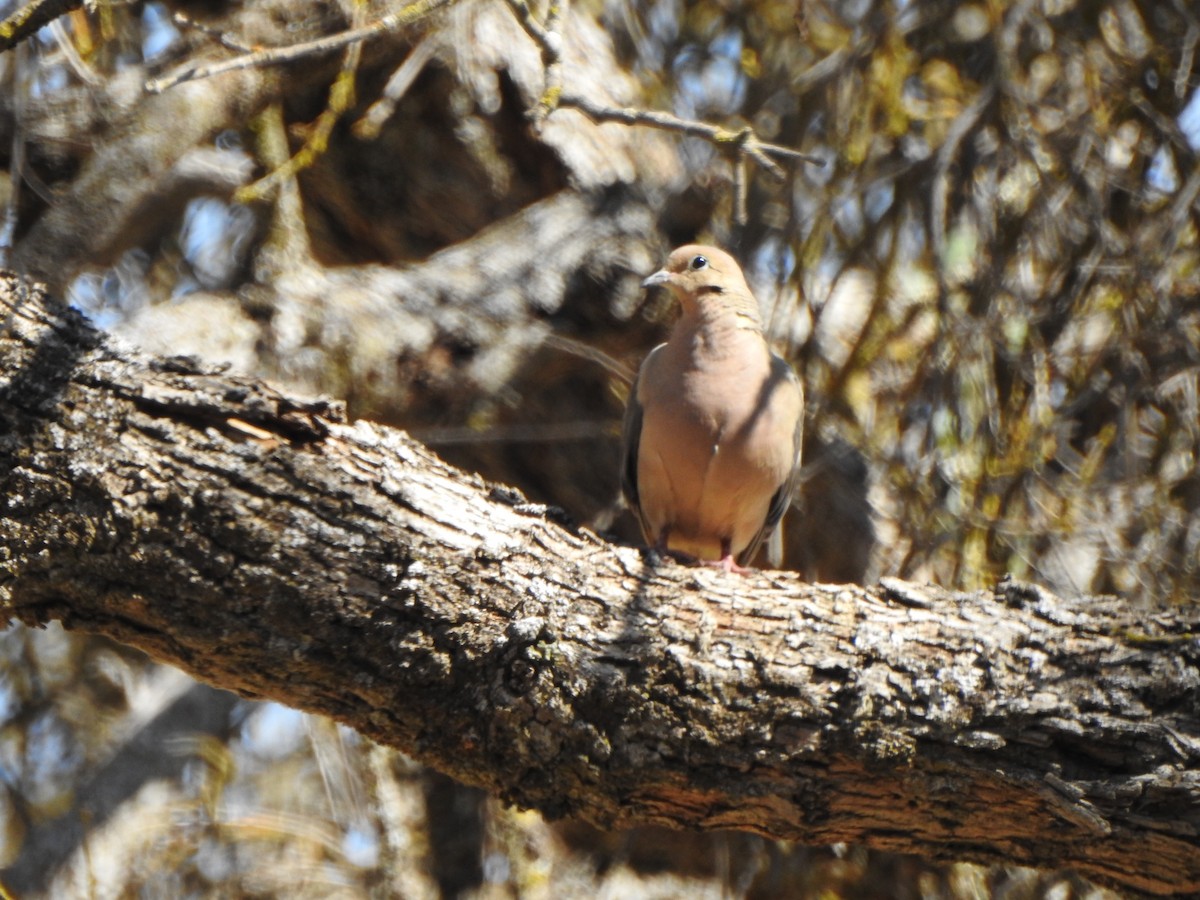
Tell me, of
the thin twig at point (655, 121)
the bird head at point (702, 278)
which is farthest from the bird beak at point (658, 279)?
the thin twig at point (655, 121)

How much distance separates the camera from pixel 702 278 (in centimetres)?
467

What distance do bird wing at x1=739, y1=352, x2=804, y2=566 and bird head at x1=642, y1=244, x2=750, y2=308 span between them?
29cm

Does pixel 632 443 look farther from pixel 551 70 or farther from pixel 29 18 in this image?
pixel 29 18

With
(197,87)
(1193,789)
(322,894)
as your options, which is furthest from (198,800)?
(1193,789)

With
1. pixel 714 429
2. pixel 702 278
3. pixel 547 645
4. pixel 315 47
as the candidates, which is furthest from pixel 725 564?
pixel 315 47

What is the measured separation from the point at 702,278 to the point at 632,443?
666 millimetres

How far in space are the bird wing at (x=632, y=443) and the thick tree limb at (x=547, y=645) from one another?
6.08ft

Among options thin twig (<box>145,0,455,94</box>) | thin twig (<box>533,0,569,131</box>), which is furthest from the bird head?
thin twig (<box>145,0,455,94</box>)

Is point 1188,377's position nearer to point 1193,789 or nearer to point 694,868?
point 1193,789

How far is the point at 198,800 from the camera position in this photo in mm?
5246

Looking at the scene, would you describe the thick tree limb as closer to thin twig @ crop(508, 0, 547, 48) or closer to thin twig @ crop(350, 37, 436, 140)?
thin twig @ crop(508, 0, 547, 48)

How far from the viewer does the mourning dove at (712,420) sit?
4.39 m

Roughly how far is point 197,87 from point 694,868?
386 centimetres

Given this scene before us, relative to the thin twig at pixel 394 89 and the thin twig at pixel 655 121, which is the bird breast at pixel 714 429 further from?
the thin twig at pixel 655 121
